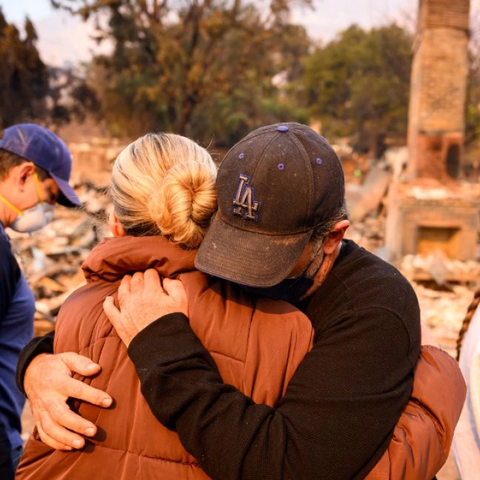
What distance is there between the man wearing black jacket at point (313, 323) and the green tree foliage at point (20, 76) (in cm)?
2385

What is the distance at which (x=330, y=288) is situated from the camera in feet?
4.72

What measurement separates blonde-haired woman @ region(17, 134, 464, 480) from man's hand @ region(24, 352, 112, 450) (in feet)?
0.09

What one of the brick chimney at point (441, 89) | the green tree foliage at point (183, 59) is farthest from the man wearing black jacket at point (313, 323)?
the green tree foliage at point (183, 59)

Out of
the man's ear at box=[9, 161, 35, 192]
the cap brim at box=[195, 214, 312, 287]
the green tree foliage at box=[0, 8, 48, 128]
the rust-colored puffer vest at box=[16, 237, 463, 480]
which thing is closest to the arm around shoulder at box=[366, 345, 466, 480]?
the rust-colored puffer vest at box=[16, 237, 463, 480]

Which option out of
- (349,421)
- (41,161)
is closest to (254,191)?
(349,421)

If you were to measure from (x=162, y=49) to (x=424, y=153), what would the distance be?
16.1 meters

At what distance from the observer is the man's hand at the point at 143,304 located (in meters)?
1.27

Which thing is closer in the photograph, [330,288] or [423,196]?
[330,288]

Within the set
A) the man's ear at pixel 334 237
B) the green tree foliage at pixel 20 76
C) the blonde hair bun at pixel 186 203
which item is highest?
the green tree foliage at pixel 20 76

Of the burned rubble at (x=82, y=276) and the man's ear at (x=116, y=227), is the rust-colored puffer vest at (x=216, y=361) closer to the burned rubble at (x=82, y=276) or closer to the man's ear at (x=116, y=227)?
the man's ear at (x=116, y=227)

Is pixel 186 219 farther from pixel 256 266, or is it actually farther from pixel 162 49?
pixel 162 49

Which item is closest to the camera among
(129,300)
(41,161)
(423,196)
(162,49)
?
(129,300)

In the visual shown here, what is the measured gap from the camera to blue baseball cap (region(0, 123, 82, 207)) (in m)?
2.45

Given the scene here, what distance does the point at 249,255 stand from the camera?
4.43 ft
